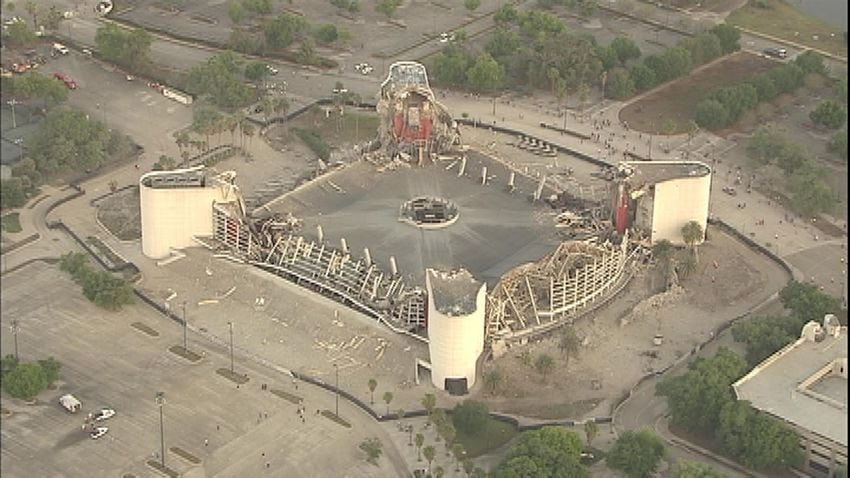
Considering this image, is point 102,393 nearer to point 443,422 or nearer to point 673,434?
point 443,422

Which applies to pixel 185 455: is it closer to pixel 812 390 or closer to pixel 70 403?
pixel 70 403

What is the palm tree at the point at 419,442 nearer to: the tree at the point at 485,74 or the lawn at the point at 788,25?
the tree at the point at 485,74

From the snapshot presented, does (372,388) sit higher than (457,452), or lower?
higher

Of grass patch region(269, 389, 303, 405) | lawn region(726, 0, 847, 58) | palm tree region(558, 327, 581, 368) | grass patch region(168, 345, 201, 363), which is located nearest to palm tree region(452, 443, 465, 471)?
grass patch region(269, 389, 303, 405)

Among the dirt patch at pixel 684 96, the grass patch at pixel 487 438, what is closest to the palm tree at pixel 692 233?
the dirt patch at pixel 684 96

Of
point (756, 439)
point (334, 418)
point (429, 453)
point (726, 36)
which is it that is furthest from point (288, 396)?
point (726, 36)

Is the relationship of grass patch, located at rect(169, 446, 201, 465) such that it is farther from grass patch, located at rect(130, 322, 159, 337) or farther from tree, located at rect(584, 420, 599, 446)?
tree, located at rect(584, 420, 599, 446)

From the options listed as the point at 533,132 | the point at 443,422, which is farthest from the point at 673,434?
the point at 533,132
